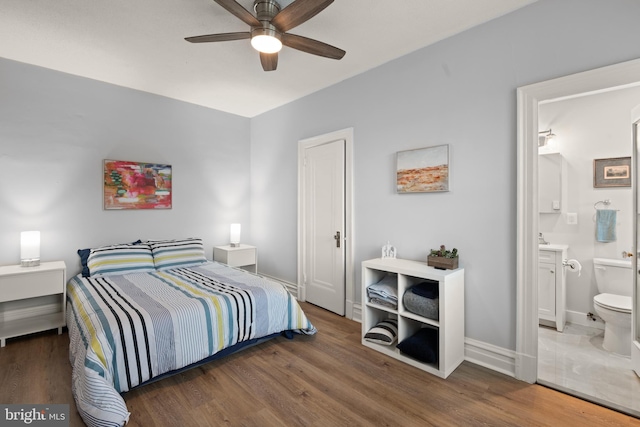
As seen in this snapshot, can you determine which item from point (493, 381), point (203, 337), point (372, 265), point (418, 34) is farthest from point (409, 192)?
point (203, 337)

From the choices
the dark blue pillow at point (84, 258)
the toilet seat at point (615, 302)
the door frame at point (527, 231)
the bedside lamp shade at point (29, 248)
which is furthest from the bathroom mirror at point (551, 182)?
the bedside lamp shade at point (29, 248)

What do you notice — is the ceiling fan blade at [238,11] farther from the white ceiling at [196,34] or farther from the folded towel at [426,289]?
the folded towel at [426,289]

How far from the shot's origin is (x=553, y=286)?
10.7 feet

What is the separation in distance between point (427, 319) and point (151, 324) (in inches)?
80.8

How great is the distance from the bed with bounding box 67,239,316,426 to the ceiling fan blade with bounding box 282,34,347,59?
2.07m

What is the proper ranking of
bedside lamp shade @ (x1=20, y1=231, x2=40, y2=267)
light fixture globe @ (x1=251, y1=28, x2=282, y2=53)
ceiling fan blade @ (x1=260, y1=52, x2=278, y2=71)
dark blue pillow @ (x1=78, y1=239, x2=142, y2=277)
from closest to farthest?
light fixture globe @ (x1=251, y1=28, x2=282, y2=53)
ceiling fan blade @ (x1=260, y1=52, x2=278, y2=71)
bedside lamp shade @ (x1=20, y1=231, x2=40, y2=267)
dark blue pillow @ (x1=78, y1=239, x2=142, y2=277)

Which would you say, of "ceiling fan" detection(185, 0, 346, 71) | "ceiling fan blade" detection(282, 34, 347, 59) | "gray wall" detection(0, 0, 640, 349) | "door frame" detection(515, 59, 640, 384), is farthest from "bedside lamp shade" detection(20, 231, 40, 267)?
"door frame" detection(515, 59, 640, 384)

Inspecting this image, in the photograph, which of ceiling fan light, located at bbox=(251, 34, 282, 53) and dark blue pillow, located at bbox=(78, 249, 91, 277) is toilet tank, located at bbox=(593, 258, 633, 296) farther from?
dark blue pillow, located at bbox=(78, 249, 91, 277)

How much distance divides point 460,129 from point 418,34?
2.92 feet

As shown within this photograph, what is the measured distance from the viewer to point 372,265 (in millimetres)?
2838

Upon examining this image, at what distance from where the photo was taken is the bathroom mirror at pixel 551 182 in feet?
11.5

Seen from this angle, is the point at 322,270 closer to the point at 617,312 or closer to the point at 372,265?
the point at 372,265

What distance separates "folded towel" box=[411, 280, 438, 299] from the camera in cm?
250

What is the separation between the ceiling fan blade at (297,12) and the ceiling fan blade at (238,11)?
0.44 feet
